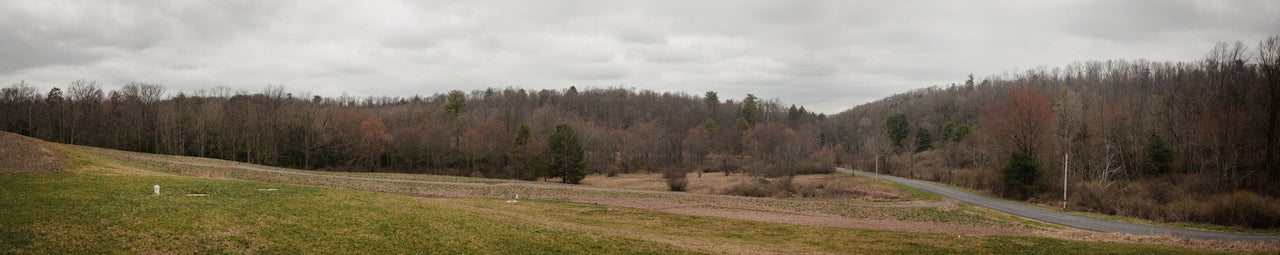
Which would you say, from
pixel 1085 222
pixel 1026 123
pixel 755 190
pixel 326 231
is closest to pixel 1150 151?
pixel 1026 123

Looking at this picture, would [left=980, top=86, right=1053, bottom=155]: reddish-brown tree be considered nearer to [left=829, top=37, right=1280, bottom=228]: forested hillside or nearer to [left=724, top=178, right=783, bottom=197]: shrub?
[left=829, top=37, right=1280, bottom=228]: forested hillside

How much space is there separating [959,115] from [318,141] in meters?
131

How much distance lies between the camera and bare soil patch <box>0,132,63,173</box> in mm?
21553

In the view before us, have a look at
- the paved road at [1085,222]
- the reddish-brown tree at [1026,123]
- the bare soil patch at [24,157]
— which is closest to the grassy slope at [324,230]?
the bare soil patch at [24,157]

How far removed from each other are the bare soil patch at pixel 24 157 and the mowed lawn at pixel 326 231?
1373 millimetres

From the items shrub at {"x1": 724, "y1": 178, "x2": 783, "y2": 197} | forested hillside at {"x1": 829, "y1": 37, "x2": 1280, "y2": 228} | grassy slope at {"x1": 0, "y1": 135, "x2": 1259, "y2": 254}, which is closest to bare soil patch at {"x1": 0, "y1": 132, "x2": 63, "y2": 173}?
grassy slope at {"x1": 0, "y1": 135, "x2": 1259, "y2": 254}

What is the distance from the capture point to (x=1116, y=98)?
90938 millimetres

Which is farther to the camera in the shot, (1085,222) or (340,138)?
(340,138)

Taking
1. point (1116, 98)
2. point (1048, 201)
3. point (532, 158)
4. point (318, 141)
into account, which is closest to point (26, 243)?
point (1048, 201)

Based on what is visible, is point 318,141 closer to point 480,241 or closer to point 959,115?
point 480,241

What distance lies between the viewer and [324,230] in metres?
16.0

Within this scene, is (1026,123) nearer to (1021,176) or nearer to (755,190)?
(1021,176)

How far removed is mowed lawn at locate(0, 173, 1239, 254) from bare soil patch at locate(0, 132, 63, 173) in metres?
1.37

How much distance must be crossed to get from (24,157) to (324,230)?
17027 mm
